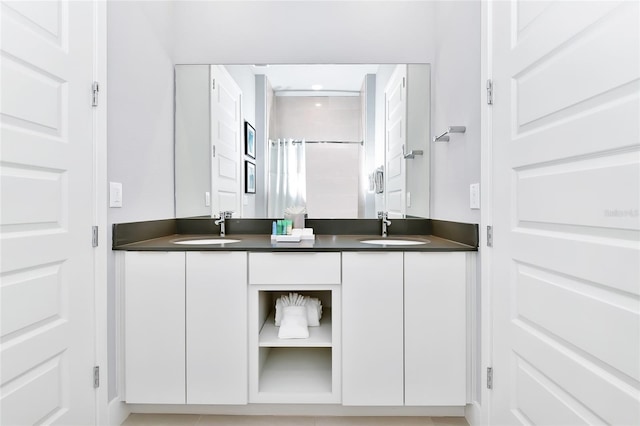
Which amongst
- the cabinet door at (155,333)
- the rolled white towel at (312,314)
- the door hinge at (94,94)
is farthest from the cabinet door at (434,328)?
the door hinge at (94,94)

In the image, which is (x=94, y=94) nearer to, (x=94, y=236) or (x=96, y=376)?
(x=94, y=236)

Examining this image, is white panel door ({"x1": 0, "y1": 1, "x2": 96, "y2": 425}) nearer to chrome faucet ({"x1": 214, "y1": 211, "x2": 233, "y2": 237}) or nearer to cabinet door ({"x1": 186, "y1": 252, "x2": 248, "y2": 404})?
cabinet door ({"x1": 186, "y1": 252, "x2": 248, "y2": 404})

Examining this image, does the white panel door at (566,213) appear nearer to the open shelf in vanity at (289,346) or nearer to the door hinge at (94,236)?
the open shelf in vanity at (289,346)

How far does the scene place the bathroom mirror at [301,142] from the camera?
94.0 inches

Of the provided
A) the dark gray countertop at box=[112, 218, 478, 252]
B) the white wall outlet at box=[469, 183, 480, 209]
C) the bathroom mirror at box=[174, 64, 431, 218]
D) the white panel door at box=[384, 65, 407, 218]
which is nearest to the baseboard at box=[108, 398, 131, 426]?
the dark gray countertop at box=[112, 218, 478, 252]

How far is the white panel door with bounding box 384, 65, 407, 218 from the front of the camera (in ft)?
7.77

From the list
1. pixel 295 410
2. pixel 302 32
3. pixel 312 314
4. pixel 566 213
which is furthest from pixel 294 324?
pixel 302 32

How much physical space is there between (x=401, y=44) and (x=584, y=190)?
5.45ft

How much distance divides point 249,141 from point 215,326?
1.22 metres

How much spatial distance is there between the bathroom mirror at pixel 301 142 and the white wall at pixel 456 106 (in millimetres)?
173

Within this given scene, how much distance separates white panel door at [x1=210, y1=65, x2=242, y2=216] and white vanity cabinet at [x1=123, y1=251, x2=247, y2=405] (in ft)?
2.39

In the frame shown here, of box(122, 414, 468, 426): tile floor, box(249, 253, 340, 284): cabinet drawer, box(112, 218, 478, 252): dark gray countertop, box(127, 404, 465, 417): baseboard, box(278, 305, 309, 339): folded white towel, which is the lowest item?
box(122, 414, 468, 426): tile floor

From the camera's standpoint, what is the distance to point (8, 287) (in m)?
1.22

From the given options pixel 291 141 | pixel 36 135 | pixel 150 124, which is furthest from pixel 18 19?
pixel 291 141
